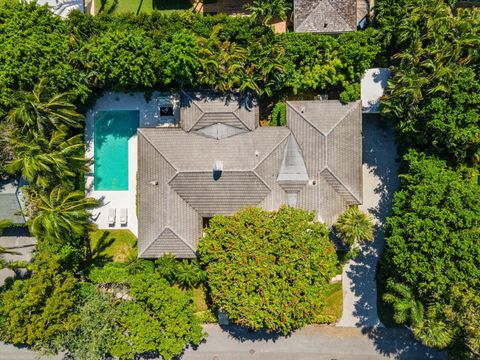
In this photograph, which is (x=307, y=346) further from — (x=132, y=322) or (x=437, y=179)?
(x=437, y=179)

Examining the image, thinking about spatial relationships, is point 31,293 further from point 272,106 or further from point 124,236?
point 272,106

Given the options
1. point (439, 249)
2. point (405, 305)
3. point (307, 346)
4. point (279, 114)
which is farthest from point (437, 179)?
point (307, 346)

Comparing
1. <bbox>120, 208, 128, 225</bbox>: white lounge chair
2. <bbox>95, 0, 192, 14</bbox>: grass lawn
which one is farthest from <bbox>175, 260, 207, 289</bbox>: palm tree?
<bbox>95, 0, 192, 14</bbox>: grass lawn

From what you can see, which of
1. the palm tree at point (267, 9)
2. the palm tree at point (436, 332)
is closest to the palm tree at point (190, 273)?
the palm tree at point (436, 332)

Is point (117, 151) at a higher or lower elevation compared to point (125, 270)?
higher

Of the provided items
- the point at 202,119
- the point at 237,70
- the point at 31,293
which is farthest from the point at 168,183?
the point at 31,293

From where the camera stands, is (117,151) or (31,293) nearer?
(31,293)

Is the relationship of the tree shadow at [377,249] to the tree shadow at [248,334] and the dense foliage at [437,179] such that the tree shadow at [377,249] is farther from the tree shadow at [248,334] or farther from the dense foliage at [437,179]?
the tree shadow at [248,334]
